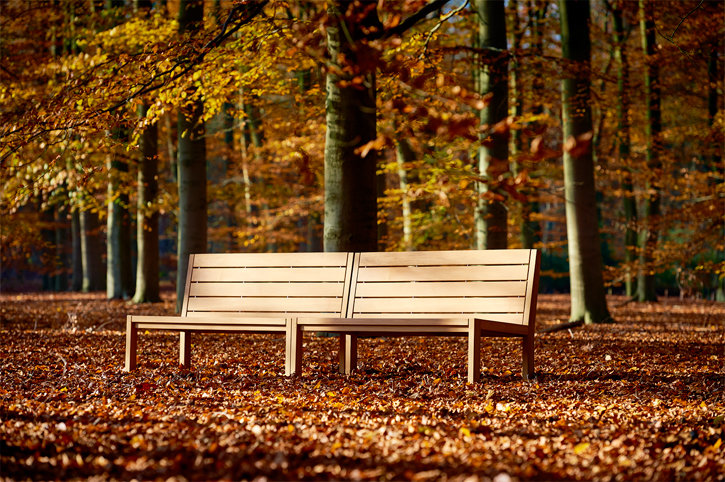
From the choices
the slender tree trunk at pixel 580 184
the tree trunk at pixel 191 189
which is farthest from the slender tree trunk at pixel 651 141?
the tree trunk at pixel 191 189

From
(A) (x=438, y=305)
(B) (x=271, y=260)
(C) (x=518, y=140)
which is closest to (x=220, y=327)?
(B) (x=271, y=260)

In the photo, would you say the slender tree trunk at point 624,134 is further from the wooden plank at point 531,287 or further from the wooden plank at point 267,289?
the wooden plank at point 267,289

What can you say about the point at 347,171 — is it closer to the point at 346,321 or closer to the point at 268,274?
the point at 268,274

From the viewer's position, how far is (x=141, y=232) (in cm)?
1540

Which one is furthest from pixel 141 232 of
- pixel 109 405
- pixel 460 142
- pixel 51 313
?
pixel 109 405

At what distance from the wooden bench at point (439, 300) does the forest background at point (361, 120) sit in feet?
2.69

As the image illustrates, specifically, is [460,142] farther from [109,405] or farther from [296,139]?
[109,405]

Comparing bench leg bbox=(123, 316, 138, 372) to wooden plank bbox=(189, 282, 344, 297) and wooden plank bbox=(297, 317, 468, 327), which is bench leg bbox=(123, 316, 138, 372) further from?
wooden plank bbox=(297, 317, 468, 327)

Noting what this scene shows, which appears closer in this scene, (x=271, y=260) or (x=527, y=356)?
(x=527, y=356)

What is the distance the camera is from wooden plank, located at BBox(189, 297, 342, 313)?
655 centimetres

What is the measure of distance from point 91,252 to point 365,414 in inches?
732

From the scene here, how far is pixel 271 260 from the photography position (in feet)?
22.2

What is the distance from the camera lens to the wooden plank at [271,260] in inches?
261

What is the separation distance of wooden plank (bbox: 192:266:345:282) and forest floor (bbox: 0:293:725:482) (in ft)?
2.51
